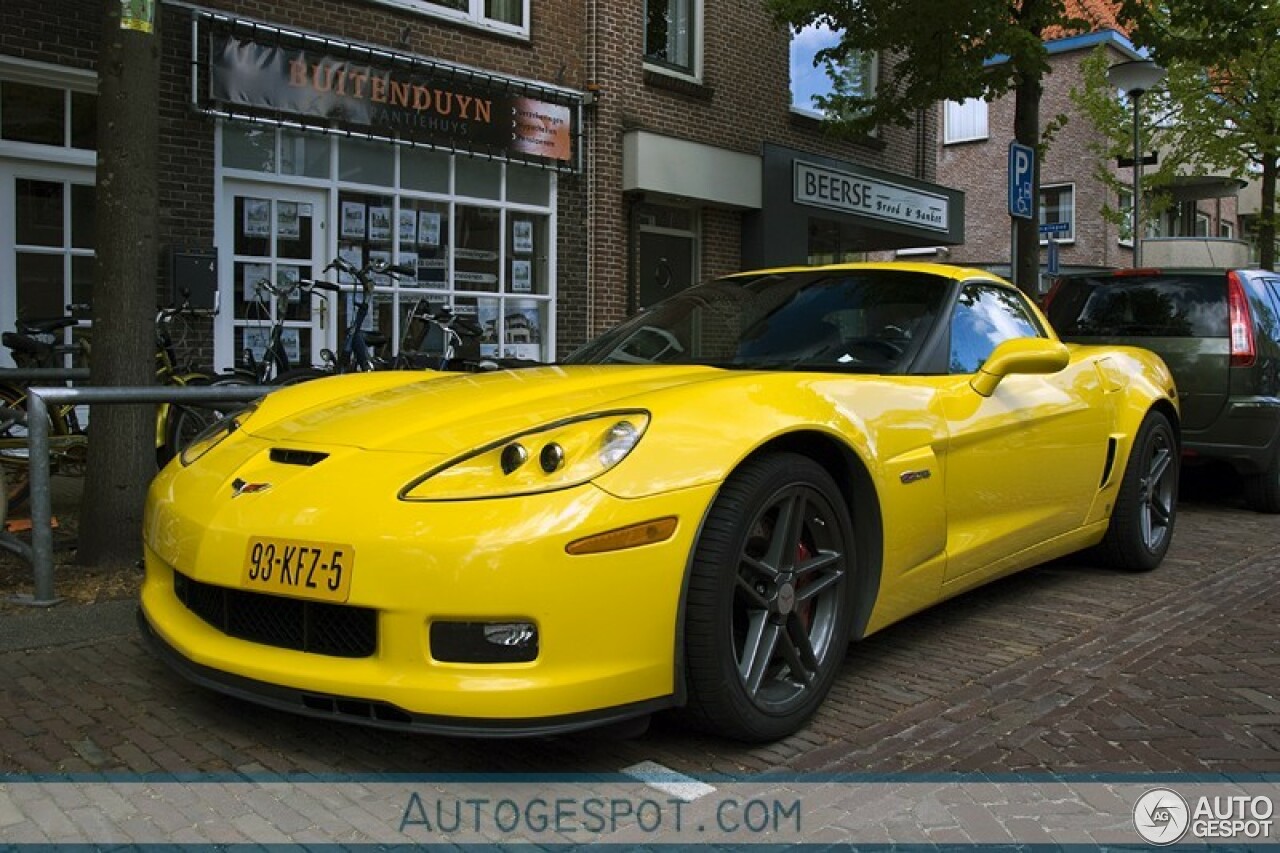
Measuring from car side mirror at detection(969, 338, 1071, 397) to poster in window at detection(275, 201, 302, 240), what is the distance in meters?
7.03

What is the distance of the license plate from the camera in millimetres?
2619

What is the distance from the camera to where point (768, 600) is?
9.91ft

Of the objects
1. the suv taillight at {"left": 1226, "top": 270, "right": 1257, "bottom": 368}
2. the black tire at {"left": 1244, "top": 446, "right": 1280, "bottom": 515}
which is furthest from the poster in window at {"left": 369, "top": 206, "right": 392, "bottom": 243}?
the black tire at {"left": 1244, "top": 446, "right": 1280, "bottom": 515}

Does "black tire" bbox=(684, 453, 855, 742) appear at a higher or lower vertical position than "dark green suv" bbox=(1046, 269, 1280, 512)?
lower

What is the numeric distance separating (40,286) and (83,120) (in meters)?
1.32

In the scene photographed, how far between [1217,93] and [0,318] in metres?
17.9

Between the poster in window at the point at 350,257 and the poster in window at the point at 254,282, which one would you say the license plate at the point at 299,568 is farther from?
the poster in window at the point at 350,257

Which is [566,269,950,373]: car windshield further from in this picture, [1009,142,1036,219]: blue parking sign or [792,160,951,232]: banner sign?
[792,160,951,232]: banner sign

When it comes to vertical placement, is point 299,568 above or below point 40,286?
below

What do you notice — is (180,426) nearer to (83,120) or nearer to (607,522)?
(83,120)

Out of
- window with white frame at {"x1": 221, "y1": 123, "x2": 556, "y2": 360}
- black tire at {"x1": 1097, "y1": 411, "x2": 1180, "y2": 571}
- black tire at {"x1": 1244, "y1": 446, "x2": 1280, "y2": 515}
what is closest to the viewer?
black tire at {"x1": 1097, "y1": 411, "x2": 1180, "y2": 571}

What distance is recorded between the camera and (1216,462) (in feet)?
24.6

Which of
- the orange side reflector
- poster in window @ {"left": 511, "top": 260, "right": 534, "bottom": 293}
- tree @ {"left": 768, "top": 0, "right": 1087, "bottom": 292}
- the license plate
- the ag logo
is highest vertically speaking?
tree @ {"left": 768, "top": 0, "right": 1087, "bottom": 292}

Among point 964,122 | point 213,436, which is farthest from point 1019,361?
point 964,122
